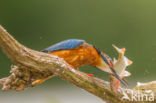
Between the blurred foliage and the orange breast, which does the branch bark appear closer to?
the orange breast

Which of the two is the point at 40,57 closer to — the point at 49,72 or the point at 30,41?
the point at 49,72

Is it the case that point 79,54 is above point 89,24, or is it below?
below

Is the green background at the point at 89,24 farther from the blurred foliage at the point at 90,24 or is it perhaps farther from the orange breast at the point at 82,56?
the orange breast at the point at 82,56

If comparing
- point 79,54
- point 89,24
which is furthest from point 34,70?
point 89,24

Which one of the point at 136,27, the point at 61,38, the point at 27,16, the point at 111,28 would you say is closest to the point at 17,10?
the point at 27,16

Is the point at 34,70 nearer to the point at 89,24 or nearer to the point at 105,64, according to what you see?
the point at 105,64
